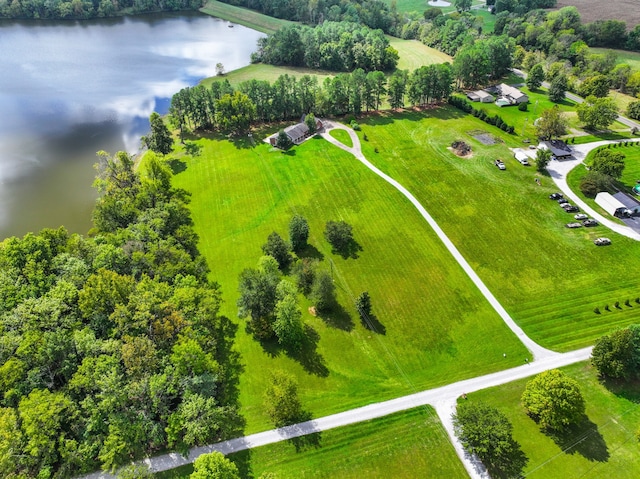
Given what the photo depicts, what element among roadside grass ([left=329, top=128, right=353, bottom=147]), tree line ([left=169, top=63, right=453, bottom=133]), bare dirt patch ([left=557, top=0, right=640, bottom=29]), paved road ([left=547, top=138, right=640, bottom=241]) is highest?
bare dirt patch ([left=557, top=0, right=640, bottom=29])

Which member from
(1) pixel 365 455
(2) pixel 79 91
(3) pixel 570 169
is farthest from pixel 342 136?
(2) pixel 79 91

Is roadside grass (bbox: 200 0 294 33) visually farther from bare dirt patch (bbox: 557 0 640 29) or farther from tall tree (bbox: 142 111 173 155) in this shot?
bare dirt patch (bbox: 557 0 640 29)

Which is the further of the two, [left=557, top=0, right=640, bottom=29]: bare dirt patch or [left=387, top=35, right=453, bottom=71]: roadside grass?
[left=557, top=0, right=640, bottom=29]: bare dirt patch

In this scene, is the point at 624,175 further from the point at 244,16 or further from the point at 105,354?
the point at 244,16

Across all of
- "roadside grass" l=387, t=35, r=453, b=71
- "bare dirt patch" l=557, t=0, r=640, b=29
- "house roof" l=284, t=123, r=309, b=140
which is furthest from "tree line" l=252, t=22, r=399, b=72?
"bare dirt patch" l=557, t=0, r=640, b=29

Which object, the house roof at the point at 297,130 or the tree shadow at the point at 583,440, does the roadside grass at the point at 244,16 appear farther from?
the tree shadow at the point at 583,440

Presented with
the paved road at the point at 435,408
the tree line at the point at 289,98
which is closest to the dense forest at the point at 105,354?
the paved road at the point at 435,408
